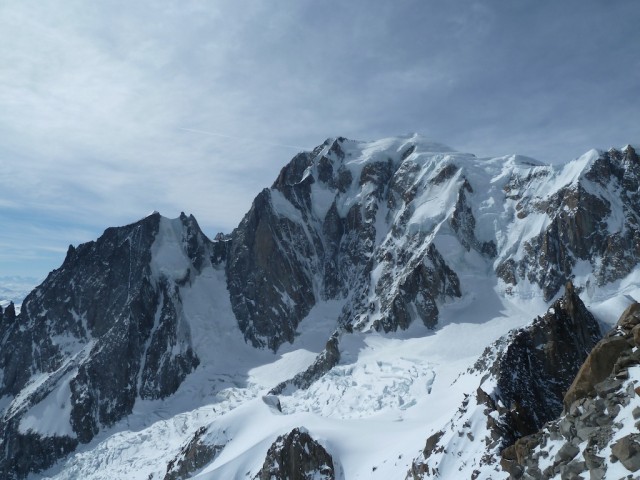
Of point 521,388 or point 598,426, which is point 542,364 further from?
point 598,426

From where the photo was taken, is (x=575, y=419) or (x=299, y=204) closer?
(x=575, y=419)

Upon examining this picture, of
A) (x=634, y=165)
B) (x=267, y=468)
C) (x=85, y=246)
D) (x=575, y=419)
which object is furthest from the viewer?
(x=85, y=246)

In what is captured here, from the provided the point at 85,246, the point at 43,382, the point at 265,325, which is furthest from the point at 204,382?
the point at 85,246

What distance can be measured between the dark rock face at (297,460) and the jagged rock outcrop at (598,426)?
1082 inches

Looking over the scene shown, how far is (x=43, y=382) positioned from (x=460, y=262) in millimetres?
93122

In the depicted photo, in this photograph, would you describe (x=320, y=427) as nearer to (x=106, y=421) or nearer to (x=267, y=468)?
Result: (x=267, y=468)

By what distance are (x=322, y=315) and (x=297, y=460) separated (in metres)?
70.5

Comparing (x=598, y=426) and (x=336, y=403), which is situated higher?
(x=598, y=426)

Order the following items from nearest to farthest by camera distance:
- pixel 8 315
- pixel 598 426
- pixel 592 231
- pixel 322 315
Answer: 1. pixel 598 426
2. pixel 592 231
3. pixel 322 315
4. pixel 8 315

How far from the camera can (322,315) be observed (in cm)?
12131

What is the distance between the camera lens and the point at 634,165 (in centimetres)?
10138

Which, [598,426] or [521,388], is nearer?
[598,426]

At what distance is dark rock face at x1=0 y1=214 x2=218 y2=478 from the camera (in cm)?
10131

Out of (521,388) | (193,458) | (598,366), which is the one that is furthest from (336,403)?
(598,366)
